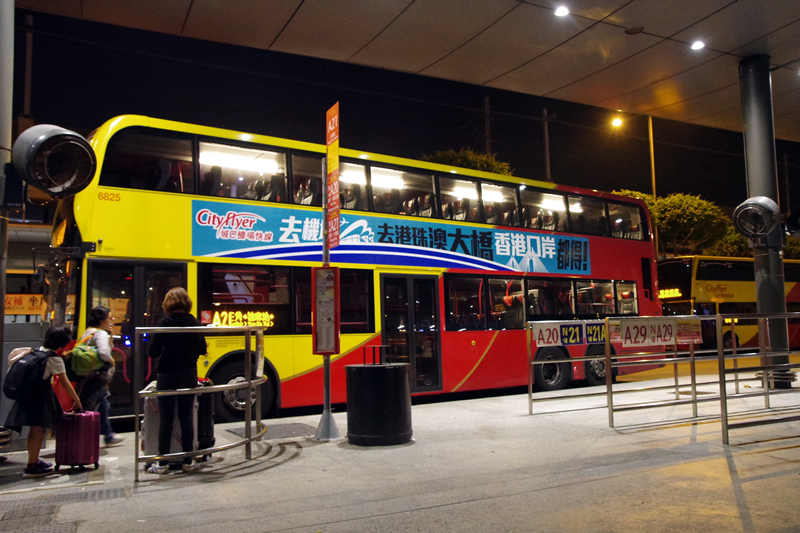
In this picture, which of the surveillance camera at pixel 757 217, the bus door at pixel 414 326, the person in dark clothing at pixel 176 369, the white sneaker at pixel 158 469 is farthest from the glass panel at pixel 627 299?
the white sneaker at pixel 158 469

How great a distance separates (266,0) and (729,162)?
35.3 m

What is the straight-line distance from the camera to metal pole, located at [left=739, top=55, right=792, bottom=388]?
456 inches

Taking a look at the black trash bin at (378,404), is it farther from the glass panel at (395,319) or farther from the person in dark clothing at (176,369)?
the glass panel at (395,319)

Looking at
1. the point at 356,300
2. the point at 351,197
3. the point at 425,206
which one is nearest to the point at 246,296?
the point at 356,300

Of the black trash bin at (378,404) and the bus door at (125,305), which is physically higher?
the bus door at (125,305)

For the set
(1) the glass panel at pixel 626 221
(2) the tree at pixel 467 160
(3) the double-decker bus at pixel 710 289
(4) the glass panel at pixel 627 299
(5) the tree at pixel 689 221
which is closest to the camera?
(4) the glass panel at pixel 627 299

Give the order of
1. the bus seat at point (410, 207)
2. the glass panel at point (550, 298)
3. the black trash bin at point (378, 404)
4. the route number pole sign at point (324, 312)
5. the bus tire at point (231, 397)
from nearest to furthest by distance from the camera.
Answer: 1. the black trash bin at point (378, 404)
2. the route number pole sign at point (324, 312)
3. the bus tire at point (231, 397)
4. the bus seat at point (410, 207)
5. the glass panel at point (550, 298)

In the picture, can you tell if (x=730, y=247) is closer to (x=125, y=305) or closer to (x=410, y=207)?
(x=410, y=207)

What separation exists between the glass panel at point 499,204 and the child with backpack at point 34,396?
826 centimetres

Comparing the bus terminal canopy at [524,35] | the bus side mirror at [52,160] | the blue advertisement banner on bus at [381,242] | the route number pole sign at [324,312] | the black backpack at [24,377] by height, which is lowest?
the black backpack at [24,377]

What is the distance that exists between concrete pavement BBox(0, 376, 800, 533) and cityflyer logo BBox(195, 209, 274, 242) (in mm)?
2943

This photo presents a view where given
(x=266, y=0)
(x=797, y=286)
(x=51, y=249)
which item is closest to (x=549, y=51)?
(x=266, y=0)

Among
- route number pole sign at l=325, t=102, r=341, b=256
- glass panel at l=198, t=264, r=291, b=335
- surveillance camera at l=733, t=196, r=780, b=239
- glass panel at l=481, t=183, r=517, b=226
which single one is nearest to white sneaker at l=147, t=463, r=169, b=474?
glass panel at l=198, t=264, r=291, b=335

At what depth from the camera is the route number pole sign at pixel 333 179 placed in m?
8.09
